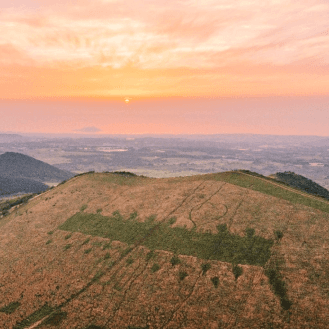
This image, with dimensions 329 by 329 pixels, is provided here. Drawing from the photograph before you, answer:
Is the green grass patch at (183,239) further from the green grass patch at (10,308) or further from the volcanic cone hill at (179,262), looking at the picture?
the green grass patch at (10,308)

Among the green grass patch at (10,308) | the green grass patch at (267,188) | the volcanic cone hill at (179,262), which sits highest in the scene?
the green grass patch at (267,188)

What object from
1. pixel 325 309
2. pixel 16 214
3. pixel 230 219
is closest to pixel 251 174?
pixel 230 219

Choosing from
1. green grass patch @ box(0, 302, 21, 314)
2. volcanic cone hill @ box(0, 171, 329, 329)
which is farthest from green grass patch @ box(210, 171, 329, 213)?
green grass patch @ box(0, 302, 21, 314)

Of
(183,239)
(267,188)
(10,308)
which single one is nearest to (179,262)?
(183,239)

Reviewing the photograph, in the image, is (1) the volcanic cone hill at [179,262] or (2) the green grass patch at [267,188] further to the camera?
(2) the green grass patch at [267,188]

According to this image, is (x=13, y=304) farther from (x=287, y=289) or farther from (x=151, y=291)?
(x=287, y=289)

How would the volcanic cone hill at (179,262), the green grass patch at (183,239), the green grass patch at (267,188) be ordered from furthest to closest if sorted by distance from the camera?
the green grass patch at (267,188), the green grass patch at (183,239), the volcanic cone hill at (179,262)

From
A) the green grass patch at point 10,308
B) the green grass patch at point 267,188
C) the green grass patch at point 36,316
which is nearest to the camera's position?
the green grass patch at point 36,316

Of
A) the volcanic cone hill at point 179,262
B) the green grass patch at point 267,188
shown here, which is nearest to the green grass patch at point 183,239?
the volcanic cone hill at point 179,262
